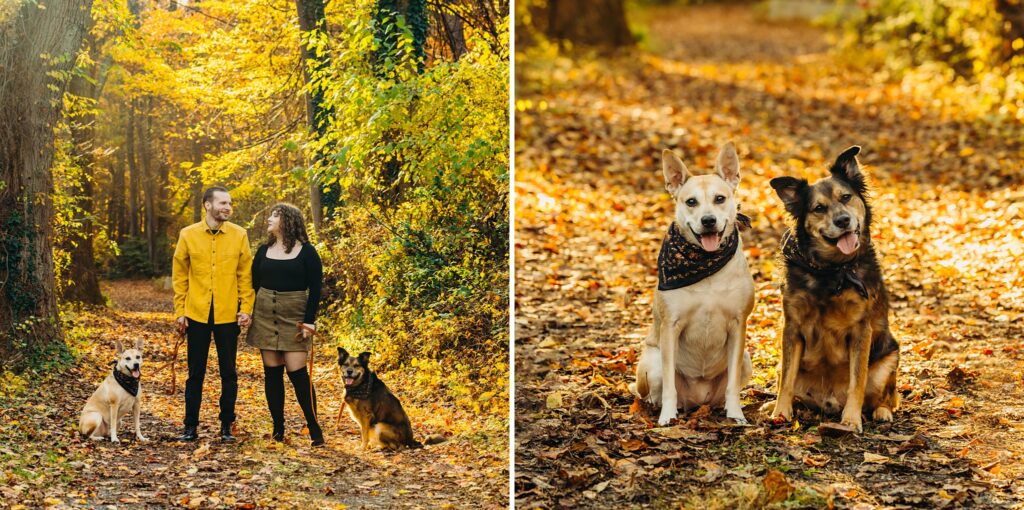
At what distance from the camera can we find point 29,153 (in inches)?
197

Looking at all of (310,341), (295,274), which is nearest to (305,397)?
(310,341)

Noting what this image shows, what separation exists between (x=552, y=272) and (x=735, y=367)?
4.01m

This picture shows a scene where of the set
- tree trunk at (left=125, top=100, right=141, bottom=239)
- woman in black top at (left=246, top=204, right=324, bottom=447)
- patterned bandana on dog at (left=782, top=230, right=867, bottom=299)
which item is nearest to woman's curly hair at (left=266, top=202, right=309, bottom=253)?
woman in black top at (left=246, top=204, right=324, bottom=447)

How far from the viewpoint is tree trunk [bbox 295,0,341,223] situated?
5160 millimetres

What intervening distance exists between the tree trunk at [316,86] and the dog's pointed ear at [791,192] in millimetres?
2295

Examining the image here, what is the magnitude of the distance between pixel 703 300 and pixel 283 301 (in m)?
2.17

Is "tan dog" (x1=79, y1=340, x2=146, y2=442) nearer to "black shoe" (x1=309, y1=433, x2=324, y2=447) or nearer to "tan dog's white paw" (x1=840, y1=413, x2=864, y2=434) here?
"black shoe" (x1=309, y1=433, x2=324, y2=447)

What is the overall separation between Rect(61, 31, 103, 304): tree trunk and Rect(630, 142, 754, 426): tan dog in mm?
2895

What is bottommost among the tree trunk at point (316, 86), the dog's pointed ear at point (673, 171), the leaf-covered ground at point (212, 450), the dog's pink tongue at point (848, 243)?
the leaf-covered ground at point (212, 450)

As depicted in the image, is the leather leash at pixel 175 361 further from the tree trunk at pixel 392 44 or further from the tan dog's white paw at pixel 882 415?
the tan dog's white paw at pixel 882 415

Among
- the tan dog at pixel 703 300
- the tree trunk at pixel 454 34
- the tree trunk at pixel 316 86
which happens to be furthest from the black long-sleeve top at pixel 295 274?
the tan dog at pixel 703 300

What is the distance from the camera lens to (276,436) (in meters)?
5.19

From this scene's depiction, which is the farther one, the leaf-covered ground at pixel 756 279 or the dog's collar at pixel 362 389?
the dog's collar at pixel 362 389

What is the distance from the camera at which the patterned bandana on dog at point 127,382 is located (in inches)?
199
